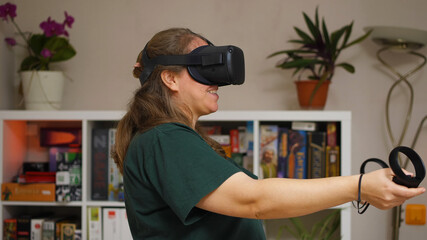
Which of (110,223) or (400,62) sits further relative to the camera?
(400,62)

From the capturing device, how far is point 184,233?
3.55 ft

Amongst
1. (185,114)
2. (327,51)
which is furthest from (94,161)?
(185,114)

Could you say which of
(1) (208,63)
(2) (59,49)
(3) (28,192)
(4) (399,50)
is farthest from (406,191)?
(2) (59,49)

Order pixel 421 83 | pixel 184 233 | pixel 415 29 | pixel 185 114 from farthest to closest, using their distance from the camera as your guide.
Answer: pixel 421 83 < pixel 415 29 < pixel 185 114 < pixel 184 233

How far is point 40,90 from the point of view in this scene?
2.69 metres

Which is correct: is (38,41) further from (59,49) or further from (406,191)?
(406,191)

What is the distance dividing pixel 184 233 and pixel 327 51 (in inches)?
66.8

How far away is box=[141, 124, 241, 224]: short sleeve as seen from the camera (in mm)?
951

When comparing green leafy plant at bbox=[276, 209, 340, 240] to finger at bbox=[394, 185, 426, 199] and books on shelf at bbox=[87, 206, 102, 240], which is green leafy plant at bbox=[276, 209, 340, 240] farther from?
finger at bbox=[394, 185, 426, 199]

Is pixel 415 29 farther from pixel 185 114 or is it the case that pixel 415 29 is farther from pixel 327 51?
pixel 185 114

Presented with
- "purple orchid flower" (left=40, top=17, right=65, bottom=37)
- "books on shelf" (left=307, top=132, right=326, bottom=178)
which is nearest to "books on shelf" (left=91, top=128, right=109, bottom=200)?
"purple orchid flower" (left=40, top=17, right=65, bottom=37)

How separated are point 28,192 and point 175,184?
6.10 feet

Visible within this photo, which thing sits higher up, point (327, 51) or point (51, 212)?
point (327, 51)

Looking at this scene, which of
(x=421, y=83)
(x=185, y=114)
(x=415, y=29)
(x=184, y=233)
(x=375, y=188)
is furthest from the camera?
(x=421, y=83)
